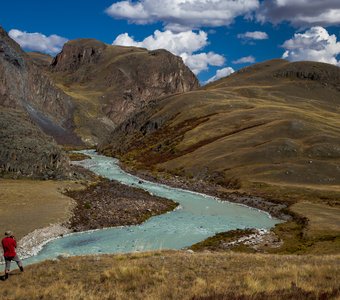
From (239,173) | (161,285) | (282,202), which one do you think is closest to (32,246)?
(161,285)

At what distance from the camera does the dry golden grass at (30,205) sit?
5575cm

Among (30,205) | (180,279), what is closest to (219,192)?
(30,205)

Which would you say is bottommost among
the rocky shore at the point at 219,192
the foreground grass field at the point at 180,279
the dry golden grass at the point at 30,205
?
the rocky shore at the point at 219,192

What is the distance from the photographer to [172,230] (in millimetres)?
61031

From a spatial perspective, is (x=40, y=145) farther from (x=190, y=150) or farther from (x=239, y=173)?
(x=190, y=150)

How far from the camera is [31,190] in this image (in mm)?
75188

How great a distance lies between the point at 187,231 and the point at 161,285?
130 ft

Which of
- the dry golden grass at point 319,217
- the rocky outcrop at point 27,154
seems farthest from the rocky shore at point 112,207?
the dry golden grass at point 319,217

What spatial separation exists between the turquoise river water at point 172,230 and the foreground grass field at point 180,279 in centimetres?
1629

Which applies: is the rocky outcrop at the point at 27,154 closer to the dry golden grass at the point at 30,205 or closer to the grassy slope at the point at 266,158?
the dry golden grass at the point at 30,205

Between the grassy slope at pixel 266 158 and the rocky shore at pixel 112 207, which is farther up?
the grassy slope at pixel 266 158

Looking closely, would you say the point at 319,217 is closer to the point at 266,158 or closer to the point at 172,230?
the point at 172,230

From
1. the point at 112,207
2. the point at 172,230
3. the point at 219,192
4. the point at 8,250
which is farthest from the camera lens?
the point at 219,192

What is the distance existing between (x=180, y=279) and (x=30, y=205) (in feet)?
157
